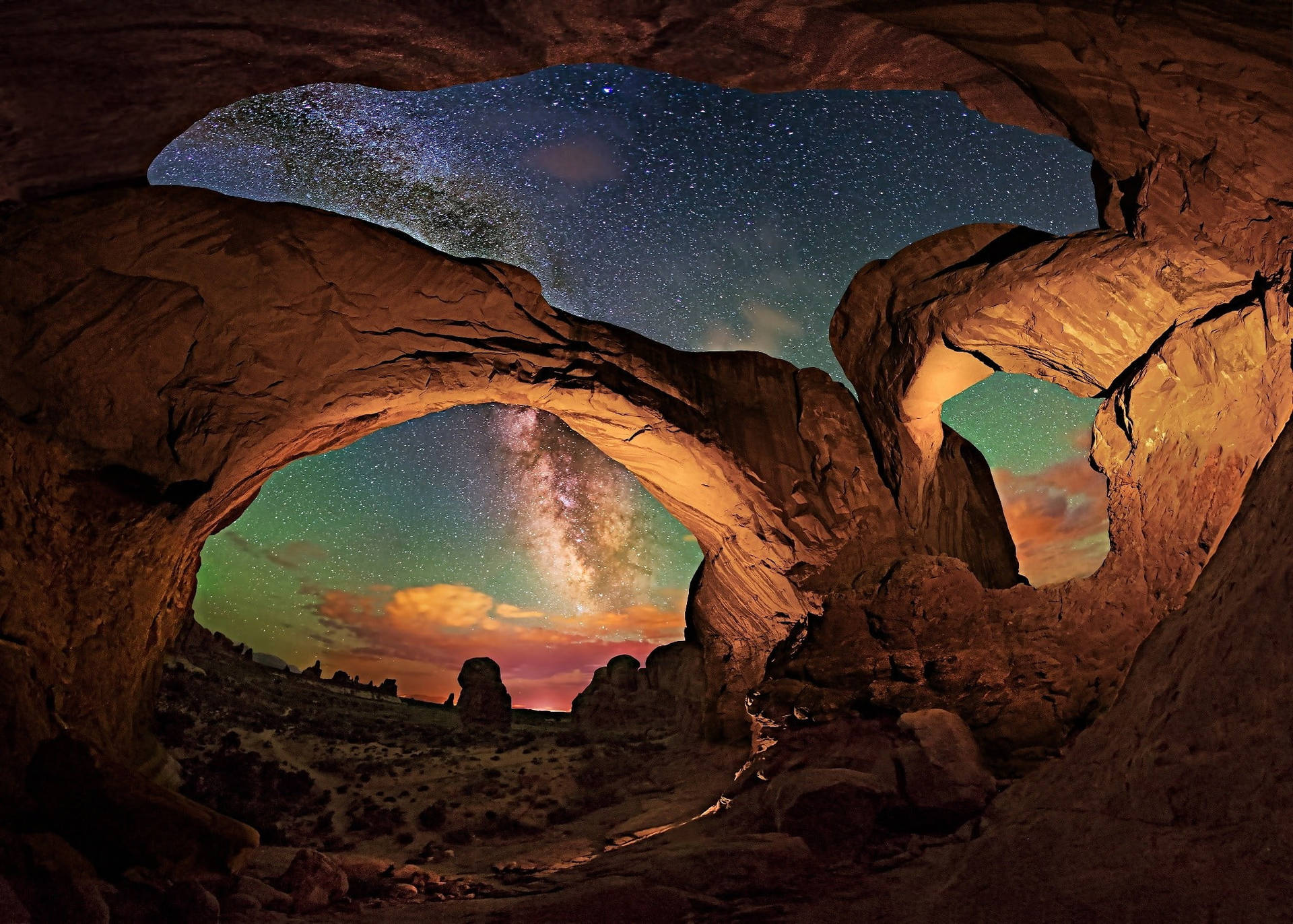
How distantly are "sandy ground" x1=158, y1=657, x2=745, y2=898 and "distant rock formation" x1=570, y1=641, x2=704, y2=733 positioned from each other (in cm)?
419

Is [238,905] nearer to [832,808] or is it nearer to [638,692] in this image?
[832,808]

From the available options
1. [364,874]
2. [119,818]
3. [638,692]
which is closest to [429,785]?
[364,874]

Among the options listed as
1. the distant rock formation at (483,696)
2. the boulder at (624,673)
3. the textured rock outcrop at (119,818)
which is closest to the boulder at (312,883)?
the textured rock outcrop at (119,818)

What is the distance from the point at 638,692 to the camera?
115 ft

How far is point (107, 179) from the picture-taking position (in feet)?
21.7

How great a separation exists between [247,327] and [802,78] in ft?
24.0

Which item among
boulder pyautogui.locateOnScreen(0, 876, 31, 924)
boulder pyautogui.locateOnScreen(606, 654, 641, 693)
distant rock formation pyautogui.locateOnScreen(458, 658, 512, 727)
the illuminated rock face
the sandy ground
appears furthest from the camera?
distant rock formation pyautogui.locateOnScreen(458, 658, 512, 727)

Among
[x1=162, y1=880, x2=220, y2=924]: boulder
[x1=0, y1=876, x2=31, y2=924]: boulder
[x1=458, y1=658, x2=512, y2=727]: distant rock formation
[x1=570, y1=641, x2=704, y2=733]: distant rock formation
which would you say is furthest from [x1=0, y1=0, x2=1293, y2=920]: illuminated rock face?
[x1=458, y1=658, x2=512, y2=727]: distant rock formation

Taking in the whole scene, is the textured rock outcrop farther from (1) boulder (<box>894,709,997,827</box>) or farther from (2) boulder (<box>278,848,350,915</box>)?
(1) boulder (<box>894,709,997,827</box>)

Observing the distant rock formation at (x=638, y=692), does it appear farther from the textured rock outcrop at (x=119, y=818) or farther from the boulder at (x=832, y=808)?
the textured rock outcrop at (x=119, y=818)

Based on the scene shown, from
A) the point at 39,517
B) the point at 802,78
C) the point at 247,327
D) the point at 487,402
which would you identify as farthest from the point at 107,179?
the point at 802,78

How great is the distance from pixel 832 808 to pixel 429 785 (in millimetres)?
15841

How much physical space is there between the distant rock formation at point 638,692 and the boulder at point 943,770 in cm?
2404

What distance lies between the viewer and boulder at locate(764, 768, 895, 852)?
248 inches
